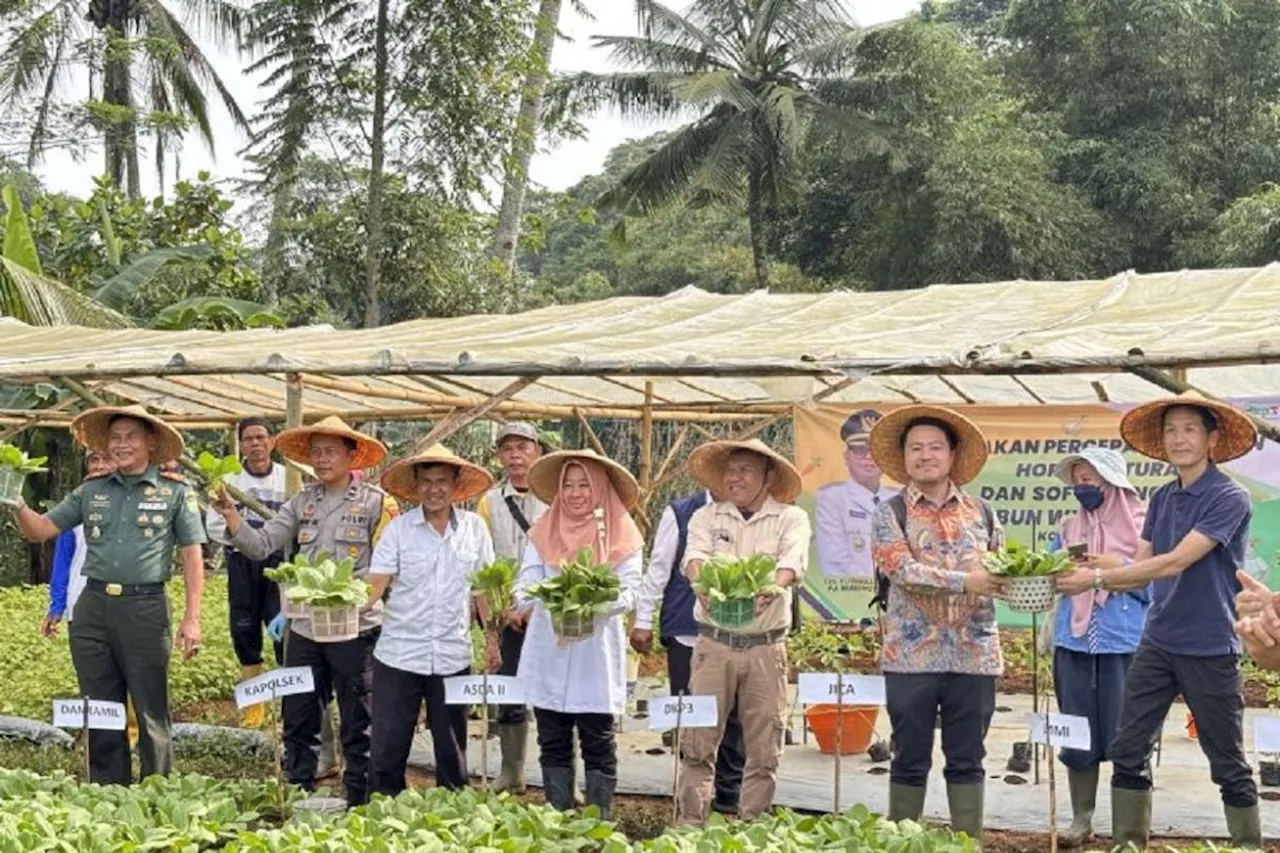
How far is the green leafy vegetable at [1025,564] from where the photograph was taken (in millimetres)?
4465

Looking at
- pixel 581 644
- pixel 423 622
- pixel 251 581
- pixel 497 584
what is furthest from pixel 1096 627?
pixel 251 581

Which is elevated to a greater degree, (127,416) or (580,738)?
(127,416)

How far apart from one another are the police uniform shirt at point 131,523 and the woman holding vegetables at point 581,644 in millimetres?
1388

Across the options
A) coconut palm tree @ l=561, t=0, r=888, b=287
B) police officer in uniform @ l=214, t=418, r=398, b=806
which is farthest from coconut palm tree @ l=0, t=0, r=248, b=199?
police officer in uniform @ l=214, t=418, r=398, b=806

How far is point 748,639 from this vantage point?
5238 millimetres

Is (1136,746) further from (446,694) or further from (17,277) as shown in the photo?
(17,277)

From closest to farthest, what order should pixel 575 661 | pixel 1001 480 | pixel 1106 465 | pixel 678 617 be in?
pixel 575 661, pixel 1106 465, pixel 678 617, pixel 1001 480

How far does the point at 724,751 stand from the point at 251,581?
2.89 m

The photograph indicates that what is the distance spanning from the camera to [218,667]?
31.1ft

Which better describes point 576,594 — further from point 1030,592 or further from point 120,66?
point 120,66

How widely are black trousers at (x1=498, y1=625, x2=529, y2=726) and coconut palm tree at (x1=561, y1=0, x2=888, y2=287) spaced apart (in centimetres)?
1396

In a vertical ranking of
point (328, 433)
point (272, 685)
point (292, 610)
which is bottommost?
point (272, 685)

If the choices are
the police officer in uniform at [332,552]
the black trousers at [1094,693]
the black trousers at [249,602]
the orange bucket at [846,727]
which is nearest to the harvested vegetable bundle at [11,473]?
the police officer in uniform at [332,552]

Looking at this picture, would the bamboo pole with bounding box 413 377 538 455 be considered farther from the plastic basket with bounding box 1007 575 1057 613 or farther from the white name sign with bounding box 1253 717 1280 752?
the white name sign with bounding box 1253 717 1280 752
